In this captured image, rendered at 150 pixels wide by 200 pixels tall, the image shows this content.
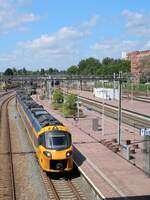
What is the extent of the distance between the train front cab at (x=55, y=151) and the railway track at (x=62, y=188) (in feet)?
2.27

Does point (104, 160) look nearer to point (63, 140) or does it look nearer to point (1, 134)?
point (63, 140)

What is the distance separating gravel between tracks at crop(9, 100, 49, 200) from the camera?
2272cm

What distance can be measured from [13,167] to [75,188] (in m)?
6.98

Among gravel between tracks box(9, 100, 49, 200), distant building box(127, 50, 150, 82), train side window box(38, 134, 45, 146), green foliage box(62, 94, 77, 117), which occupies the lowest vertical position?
gravel between tracks box(9, 100, 49, 200)

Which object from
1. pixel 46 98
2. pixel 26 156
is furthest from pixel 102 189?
pixel 46 98

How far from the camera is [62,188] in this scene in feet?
78.4

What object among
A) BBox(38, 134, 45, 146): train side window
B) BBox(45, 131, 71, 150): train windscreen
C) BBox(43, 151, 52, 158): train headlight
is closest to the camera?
BBox(43, 151, 52, 158): train headlight

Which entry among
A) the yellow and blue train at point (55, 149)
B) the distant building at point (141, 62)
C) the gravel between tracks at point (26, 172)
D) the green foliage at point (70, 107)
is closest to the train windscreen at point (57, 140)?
the yellow and blue train at point (55, 149)

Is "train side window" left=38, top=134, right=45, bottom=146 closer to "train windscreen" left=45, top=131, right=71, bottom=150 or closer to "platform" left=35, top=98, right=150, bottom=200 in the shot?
"train windscreen" left=45, top=131, right=71, bottom=150

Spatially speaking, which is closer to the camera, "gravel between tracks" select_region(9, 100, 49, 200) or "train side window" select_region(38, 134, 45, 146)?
"gravel between tracks" select_region(9, 100, 49, 200)

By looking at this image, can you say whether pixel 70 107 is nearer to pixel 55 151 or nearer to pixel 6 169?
pixel 6 169

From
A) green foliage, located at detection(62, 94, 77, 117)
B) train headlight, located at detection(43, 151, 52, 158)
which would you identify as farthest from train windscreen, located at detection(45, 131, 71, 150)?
green foliage, located at detection(62, 94, 77, 117)

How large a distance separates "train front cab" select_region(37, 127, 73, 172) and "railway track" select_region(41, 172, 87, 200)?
69cm

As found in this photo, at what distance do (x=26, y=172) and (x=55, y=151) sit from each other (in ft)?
12.2
